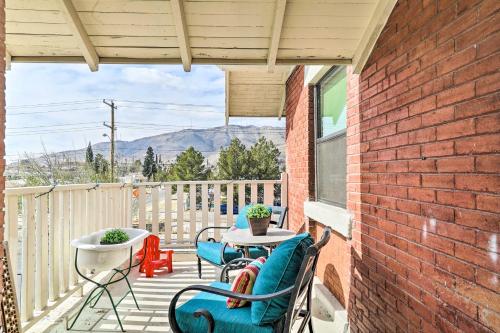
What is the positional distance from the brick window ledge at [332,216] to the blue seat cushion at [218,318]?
106 cm

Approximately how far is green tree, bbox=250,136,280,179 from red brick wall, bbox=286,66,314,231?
46.6 ft

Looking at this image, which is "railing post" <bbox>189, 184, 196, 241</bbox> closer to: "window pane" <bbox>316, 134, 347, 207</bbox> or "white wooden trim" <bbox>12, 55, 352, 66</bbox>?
"window pane" <bbox>316, 134, 347, 207</bbox>

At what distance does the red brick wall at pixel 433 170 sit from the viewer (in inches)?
49.9

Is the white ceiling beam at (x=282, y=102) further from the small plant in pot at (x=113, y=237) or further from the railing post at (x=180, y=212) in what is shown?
the small plant in pot at (x=113, y=237)

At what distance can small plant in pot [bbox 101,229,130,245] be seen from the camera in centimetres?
311

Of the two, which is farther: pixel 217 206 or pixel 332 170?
pixel 217 206

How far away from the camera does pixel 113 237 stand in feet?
10.3

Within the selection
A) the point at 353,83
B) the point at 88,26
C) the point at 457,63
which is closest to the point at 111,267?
the point at 88,26

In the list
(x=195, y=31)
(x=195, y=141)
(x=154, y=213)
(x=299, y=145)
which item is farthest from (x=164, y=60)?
(x=195, y=141)

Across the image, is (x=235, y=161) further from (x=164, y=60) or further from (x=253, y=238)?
(x=164, y=60)

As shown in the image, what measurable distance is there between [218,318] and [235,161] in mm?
18279

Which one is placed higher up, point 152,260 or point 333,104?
point 333,104

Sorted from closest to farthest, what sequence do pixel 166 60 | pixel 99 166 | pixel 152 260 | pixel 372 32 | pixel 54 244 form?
pixel 372 32, pixel 166 60, pixel 54 244, pixel 152 260, pixel 99 166

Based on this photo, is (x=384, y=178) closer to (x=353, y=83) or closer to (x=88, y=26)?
(x=353, y=83)
